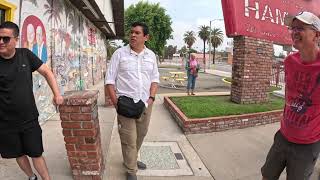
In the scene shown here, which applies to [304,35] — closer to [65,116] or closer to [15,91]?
[65,116]

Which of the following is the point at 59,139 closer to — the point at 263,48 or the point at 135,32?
the point at 135,32

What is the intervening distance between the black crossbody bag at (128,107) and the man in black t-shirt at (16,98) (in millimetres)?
767

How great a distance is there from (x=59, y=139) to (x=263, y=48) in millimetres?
6014

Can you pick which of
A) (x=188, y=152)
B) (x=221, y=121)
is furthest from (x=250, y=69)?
(x=188, y=152)

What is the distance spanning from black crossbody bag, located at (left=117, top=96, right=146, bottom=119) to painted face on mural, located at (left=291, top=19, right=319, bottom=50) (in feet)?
6.61

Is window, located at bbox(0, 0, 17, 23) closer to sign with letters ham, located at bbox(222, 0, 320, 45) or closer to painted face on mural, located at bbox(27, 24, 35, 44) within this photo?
painted face on mural, located at bbox(27, 24, 35, 44)

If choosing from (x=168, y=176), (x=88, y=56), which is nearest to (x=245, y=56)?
(x=168, y=176)

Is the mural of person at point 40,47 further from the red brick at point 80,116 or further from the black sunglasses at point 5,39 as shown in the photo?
the black sunglasses at point 5,39

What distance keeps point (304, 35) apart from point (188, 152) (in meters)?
3.52

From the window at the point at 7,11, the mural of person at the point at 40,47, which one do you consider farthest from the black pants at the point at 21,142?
the mural of person at the point at 40,47

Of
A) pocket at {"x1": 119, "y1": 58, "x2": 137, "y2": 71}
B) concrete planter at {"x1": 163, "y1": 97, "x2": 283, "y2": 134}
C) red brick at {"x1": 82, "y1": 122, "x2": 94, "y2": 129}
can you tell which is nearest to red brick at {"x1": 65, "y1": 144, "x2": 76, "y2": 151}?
red brick at {"x1": 82, "y1": 122, "x2": 94, "y2": 129}

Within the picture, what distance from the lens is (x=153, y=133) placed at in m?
7.22

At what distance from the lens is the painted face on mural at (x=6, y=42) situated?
133 inches

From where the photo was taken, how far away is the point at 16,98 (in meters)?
3.48
